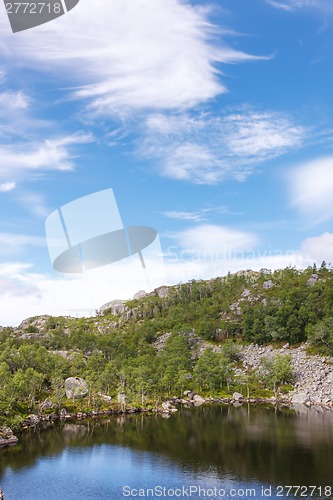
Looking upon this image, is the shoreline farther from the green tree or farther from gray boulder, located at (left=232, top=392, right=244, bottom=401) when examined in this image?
the green tree

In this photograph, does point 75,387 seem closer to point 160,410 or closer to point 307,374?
point 160,410

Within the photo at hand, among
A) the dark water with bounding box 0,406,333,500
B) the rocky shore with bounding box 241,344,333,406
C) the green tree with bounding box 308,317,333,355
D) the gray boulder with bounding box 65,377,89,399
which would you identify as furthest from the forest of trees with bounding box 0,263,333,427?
the dark water with bounding box 0,406,333,500

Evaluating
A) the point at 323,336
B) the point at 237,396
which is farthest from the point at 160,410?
the point at 323,336

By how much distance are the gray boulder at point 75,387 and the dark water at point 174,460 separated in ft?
52.5

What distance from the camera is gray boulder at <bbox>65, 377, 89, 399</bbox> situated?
96.5m

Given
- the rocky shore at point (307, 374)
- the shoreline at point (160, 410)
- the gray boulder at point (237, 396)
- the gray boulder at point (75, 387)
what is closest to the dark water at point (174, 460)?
the shoreline at point (160, 410)

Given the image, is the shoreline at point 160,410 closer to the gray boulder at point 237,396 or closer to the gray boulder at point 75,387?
the gray boulder at point 237,396

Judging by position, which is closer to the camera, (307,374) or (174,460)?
(174,460)

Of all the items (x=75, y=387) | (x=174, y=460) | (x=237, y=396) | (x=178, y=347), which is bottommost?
(x=237, y=396)

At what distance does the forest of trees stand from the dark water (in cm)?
1613

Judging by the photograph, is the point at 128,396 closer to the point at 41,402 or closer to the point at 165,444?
the point at 41,402

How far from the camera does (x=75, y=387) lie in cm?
9888

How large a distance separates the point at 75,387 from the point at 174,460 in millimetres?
51603

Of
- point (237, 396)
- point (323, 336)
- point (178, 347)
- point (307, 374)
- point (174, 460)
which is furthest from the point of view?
point (178, 347)
